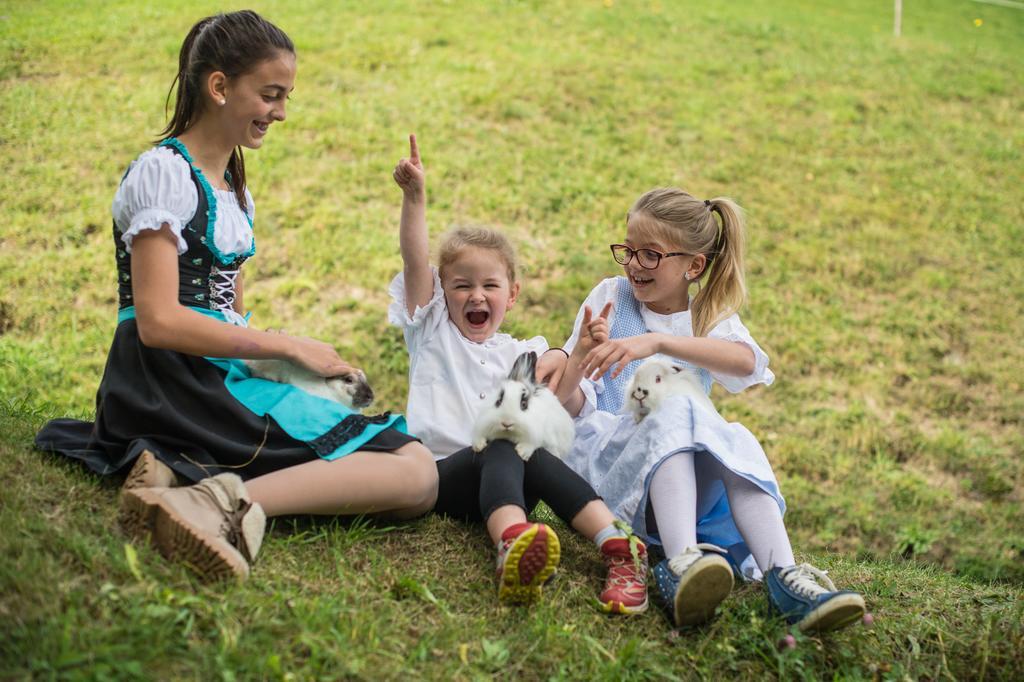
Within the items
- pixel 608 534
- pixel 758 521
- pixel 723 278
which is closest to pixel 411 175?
pixel 723 278

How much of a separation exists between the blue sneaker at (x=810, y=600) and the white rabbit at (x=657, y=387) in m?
0.60

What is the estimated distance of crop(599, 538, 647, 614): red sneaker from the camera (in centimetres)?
270

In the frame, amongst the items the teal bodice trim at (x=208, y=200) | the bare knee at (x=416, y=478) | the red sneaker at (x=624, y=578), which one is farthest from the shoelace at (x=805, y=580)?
the teal bodice trim at (x=208, y=200)

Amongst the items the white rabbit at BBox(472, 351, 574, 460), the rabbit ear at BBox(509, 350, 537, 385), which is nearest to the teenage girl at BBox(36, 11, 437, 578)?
the white rabbit at BBox(472, 351, 574, 460)

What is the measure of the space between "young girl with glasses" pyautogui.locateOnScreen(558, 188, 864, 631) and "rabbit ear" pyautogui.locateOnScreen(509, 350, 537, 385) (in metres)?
0.18

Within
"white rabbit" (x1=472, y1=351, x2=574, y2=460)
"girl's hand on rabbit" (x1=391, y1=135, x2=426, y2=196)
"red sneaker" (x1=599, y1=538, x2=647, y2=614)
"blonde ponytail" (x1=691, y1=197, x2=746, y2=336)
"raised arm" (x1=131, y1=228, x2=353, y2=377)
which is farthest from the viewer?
"blonde ponytail" (x1=691, y1=197, x2=746, y2=336)

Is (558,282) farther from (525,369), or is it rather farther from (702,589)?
(702,589)

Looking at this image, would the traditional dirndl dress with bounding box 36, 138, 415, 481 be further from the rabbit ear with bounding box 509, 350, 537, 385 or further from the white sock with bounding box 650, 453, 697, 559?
the white sock with bounding box 650, 453, 697, 559

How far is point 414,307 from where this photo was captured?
11.2ft

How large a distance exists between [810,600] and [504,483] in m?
0.96

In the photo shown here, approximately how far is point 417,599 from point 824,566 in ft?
5.73

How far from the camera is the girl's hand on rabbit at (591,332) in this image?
3076mm

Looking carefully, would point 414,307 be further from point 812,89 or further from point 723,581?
point 812,89

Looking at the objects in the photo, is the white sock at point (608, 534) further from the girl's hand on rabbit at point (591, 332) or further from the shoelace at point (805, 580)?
the girl's hand on rabbit at point (591, 332)
